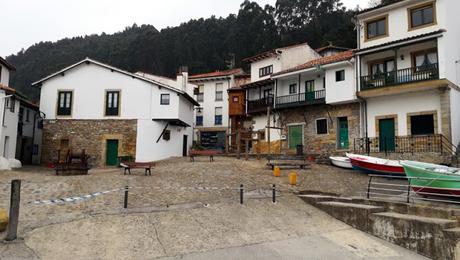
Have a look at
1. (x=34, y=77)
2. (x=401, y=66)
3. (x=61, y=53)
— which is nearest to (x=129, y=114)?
(x=401, y=66)

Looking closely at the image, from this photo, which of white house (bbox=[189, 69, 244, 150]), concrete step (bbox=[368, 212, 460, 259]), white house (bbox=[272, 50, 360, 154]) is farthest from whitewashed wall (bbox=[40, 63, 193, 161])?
concrete step (bbox=[368, 212, 460, 259])

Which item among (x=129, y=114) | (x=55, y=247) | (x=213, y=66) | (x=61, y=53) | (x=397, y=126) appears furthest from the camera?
(x=61, y=53)

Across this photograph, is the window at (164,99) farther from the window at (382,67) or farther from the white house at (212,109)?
the window at (382,67)

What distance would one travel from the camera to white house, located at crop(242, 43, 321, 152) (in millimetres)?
32906

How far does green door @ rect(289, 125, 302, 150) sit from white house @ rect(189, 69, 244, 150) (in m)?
15.1

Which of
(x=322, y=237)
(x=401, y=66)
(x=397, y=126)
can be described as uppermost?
(x=401, y=66)

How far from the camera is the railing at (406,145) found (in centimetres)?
1994

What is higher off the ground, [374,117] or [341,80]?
[341,80]

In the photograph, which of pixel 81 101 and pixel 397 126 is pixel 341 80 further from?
pixel 81 101

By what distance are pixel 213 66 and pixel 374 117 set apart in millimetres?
41716

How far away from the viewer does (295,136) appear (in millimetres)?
29109

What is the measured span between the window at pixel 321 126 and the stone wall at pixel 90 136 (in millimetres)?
14353

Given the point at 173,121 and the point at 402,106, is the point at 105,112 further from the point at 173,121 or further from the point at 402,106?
the point at 402,106

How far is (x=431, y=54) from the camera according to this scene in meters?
22.0
